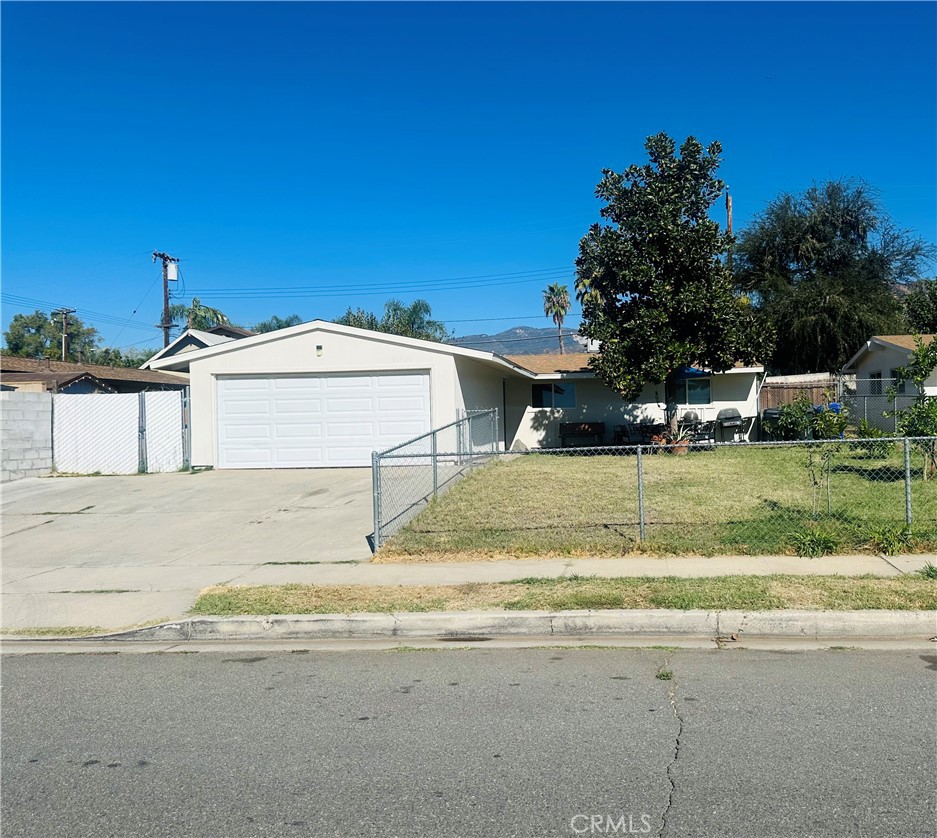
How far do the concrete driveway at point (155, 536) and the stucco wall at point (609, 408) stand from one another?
9.34 m

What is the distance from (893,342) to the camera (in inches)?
1029

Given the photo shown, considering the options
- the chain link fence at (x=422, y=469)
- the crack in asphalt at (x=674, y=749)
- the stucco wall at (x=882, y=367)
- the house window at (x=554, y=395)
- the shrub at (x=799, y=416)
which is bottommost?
the crack in asphalt at (x=674, y=749)

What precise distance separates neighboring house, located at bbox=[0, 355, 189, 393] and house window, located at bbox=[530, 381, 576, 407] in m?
15.3

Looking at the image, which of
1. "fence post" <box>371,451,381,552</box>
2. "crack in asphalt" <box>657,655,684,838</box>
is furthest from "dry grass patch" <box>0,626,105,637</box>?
"crack in asphalt" <box>657,655,684,838</box>

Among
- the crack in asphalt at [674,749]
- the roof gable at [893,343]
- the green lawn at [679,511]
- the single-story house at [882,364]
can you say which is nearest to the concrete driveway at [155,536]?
the green lawn at [679,511]

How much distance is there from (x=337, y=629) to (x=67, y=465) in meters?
13.7

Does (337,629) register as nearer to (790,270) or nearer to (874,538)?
(874,538)

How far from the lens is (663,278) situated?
757 inches

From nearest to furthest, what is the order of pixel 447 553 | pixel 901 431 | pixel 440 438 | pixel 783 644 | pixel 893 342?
pixel 783 644
pixel 447 553
pixel 901 431
pixel 440 438
pixel 893 342

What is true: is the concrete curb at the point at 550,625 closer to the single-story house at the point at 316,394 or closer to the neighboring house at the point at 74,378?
the single-story house at the point at 316,394

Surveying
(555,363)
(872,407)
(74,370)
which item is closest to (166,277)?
(74,370)

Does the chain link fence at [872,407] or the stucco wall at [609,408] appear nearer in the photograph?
the stucco wall at [609,408]

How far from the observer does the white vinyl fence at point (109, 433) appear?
17.7m

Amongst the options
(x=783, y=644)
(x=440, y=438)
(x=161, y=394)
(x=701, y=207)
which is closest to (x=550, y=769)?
(x=783, y=644)
